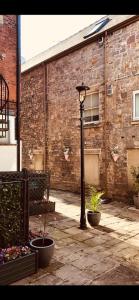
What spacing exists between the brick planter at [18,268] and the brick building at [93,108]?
6.64 meters

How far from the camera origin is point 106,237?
661cm

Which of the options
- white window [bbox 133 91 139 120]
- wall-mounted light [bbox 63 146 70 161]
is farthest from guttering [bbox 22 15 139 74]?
wall-mounted light [bbox 63 146 70 161]

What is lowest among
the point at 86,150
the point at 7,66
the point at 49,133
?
the point at 86,150

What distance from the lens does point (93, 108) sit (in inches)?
485

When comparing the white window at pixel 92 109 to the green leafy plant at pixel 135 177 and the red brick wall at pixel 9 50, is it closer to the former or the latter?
the green leafy plant at pixel 135 177

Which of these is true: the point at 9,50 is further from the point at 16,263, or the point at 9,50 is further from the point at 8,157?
the point at 16,263

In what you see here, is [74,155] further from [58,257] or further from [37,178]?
[58,257]

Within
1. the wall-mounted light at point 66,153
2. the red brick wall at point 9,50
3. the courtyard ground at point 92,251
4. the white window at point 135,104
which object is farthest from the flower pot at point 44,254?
the wall-mounted light at point 66,153

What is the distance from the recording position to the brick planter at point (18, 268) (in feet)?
13.7

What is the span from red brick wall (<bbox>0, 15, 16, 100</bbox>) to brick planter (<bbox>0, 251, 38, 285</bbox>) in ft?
18.3

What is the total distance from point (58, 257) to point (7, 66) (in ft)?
19.9

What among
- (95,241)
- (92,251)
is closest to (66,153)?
(95,241)
